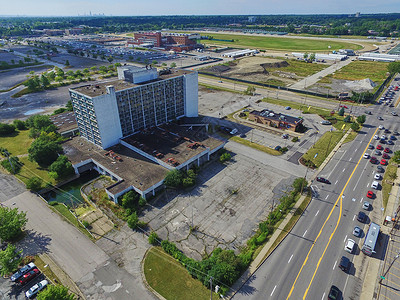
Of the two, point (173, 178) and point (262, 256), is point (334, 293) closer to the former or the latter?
point (262, 256)

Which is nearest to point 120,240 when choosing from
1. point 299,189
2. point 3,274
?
point 3,274

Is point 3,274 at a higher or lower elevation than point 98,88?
lower

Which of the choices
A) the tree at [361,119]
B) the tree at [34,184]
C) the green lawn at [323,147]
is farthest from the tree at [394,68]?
the tree at [34,184]

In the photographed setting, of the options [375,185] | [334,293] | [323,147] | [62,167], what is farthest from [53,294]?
[323,147]

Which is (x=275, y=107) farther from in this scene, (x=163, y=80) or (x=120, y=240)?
(x=120, y=240)

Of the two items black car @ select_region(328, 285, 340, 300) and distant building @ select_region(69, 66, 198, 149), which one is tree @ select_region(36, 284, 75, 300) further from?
distant building @ select_region(69, 66, 198, 149)

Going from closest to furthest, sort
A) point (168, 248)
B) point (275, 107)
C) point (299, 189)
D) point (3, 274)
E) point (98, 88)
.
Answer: point (3, 274) → point (168, 248) → point (299, 189) → point (98, 88) → point (275, 107)

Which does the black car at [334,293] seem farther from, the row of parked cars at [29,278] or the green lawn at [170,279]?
the row of parked cars at [29,278]
